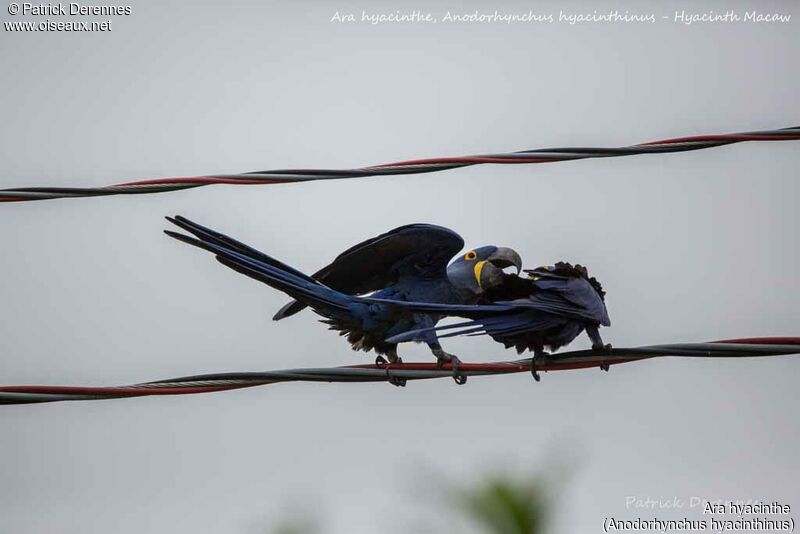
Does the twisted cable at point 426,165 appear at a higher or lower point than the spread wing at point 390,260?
higher

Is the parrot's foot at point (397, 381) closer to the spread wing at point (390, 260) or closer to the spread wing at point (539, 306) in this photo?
the spread wing at point (539, 306)

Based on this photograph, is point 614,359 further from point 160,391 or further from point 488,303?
point 160,391

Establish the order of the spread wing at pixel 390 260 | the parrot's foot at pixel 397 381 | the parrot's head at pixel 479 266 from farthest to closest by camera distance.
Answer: the parrot's head at pixel 479 266 < the spread wing at pixel 390 260 < the parrot's foot at pixel 397 381

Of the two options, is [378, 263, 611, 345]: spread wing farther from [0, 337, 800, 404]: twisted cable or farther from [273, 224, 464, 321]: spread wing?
[0, 337, 800, 404]: twisted cable

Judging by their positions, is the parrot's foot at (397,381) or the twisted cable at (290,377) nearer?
the twisted cable at (290,377)

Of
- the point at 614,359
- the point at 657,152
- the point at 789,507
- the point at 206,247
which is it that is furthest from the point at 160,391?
the point at 789,507

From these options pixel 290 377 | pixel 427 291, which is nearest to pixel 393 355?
pixel 427 291

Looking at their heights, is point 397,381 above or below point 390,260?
below

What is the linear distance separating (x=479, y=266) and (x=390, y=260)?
46 cm

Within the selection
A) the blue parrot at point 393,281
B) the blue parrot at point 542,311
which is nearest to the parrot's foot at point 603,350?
the blue parrot at point 542,311

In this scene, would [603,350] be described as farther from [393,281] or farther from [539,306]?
[393,281]

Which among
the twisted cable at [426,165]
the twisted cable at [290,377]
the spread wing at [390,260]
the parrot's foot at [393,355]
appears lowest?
the parrot's foot at [393,355]

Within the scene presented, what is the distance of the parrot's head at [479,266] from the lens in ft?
19.5

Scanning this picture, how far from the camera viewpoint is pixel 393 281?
5.99 m
